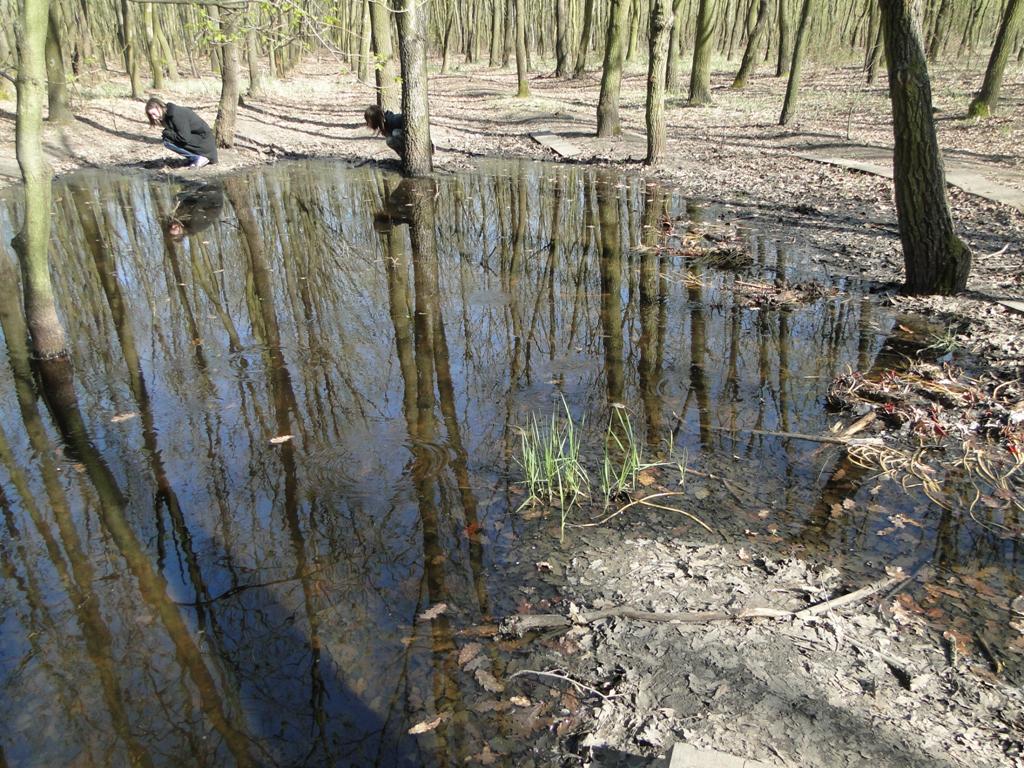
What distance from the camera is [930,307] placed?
6.65m

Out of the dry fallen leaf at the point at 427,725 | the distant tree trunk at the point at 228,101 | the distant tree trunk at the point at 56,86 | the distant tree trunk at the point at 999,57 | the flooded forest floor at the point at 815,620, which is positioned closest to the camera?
the flooded forest floor at the point at 815,620

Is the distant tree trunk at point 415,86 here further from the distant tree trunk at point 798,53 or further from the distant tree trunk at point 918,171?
the distant tree trunk at point 918,171

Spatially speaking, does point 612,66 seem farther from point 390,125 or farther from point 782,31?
point 782,31

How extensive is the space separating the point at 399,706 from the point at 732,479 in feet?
7.52

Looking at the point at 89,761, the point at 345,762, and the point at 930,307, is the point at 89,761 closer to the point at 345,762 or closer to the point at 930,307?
the point at 345,762

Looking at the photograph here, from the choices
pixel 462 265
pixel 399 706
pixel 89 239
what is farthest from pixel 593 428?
pixel 89 239

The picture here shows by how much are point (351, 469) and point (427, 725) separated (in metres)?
1.96

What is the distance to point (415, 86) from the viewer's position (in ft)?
42.6

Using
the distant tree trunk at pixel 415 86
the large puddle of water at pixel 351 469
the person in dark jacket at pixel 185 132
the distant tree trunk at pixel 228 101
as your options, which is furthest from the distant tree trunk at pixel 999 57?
the person in dark jacket at pixel 185 132

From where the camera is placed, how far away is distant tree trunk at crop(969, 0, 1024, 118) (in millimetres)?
14562

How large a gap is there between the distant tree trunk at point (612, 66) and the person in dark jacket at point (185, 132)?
8.14 m

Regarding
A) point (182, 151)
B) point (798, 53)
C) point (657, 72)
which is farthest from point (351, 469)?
point (798, 53)

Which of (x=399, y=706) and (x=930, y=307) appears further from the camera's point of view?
(x=930, y=307)

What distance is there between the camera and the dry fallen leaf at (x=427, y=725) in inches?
104
